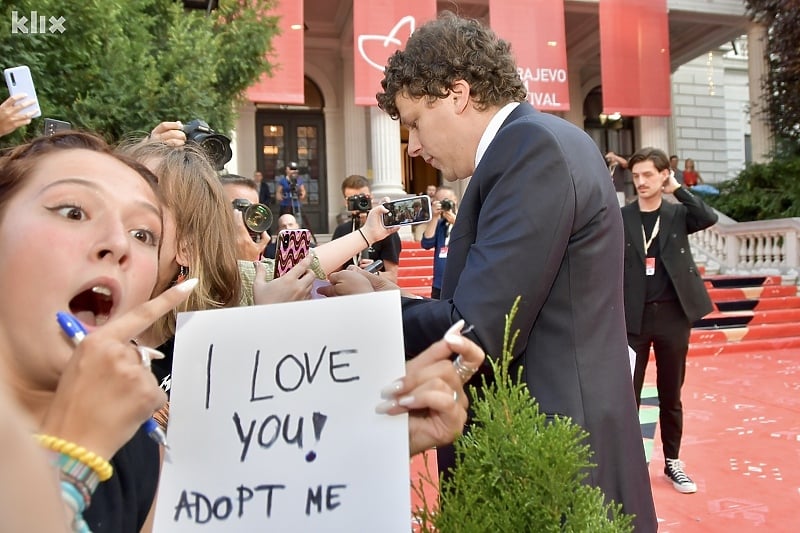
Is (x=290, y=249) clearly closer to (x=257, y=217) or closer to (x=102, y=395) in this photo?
(x=257, y=217)

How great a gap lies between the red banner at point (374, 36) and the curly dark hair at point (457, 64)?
434 inches

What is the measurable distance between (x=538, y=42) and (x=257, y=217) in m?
12.8

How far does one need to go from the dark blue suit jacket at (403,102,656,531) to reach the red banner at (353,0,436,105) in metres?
11.4

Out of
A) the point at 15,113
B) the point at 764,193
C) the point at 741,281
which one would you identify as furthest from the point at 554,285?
the point at 764,193

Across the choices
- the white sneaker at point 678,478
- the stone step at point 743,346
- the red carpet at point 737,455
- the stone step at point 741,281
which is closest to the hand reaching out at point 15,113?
the red carpet at point 737,455

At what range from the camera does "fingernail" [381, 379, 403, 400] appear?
960 mm

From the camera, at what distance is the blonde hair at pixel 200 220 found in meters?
1.80

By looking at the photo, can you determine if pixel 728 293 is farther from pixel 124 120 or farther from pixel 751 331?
pixel 124 120

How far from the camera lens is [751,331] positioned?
9625mm

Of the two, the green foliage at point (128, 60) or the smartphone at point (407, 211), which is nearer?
the smartphone at point (407, 211)

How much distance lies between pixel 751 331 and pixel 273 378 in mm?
10297

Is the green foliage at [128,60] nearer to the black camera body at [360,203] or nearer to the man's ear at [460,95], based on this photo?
the black camera body at [360,203]

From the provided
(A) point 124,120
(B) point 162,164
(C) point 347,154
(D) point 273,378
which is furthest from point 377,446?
(C) point 347,154

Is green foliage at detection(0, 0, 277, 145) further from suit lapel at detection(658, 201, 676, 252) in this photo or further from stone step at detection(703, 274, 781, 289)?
stone step at detection(703, 274, 781, 289)
